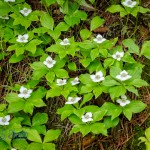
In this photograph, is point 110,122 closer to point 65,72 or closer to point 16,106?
point 65,72

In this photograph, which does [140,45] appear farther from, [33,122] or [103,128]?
[33,122]

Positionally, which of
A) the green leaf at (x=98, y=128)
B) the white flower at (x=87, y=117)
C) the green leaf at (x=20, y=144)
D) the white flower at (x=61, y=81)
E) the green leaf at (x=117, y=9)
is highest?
the green leaf at (x=117, y=9)

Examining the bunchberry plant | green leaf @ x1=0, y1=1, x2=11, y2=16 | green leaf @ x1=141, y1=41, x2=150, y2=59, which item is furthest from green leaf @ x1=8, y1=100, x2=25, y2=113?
green leaf @ x1=141, y1=41, x2=150, y2=59

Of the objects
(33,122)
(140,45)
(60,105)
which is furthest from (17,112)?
(140,45)

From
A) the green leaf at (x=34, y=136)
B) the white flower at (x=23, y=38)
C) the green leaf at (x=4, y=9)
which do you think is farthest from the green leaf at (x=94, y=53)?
the green leaf at (x=4, y=9)

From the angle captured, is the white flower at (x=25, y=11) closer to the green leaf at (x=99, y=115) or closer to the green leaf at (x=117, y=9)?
the green leaf at (x=117, y=9)

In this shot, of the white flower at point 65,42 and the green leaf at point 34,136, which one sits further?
the white flower at point 65,42

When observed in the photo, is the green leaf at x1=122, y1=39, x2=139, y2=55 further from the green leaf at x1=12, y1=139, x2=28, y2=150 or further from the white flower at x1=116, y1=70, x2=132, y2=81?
the green leaf at x1=12, y1=139, x2=28, y2=150
